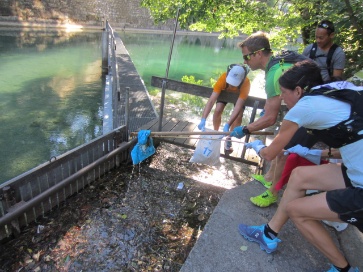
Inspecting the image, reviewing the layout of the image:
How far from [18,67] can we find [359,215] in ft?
44.7

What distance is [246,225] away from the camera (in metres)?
2.47

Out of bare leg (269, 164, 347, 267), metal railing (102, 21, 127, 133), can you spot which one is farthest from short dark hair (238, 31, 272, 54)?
metal railing (102, 21, 127, 133)

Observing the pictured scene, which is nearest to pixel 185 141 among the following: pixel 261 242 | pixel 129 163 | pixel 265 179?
pixel 129 163

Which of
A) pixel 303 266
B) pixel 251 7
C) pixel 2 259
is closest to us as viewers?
pixel 303 266

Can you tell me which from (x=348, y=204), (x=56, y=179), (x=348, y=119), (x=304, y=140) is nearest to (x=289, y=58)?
(x=304, y=140)

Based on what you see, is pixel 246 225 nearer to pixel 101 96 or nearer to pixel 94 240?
pixel 94 240

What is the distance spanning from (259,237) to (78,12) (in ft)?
104

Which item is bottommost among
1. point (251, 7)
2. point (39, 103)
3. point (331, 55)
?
point (39, 103)

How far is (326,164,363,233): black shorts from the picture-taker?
163 cm

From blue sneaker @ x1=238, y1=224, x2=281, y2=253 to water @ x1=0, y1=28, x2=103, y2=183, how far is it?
14.2 feet

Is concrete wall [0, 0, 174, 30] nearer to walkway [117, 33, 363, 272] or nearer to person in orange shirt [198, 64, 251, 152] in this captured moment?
person in orange shirt [198, 64, 251, 152]

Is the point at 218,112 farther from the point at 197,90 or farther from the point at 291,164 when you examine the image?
the point at 291,164

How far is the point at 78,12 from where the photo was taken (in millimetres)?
28328

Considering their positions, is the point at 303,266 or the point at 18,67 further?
the point at 18,67
